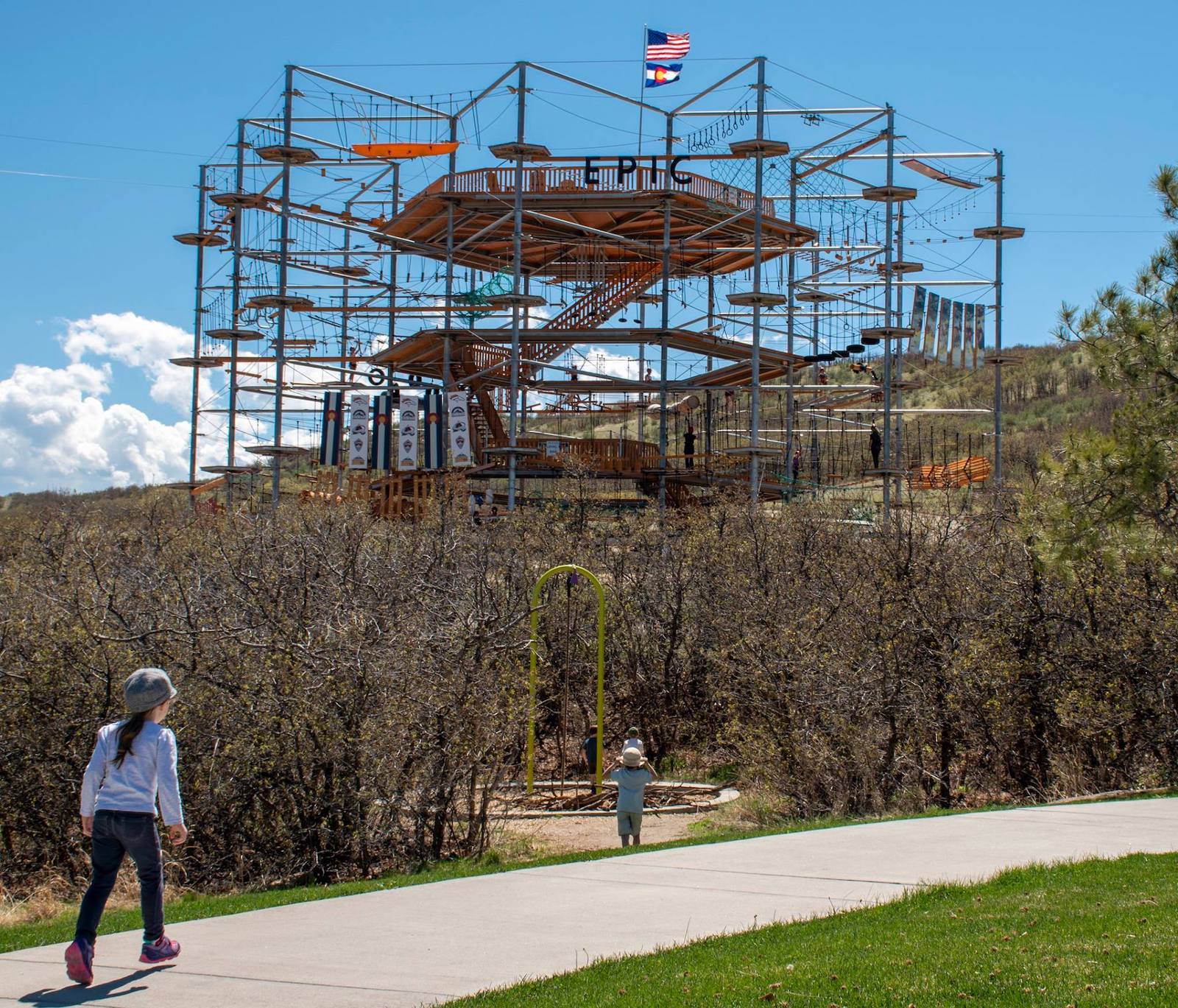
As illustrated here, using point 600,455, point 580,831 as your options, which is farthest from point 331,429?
point 580,831

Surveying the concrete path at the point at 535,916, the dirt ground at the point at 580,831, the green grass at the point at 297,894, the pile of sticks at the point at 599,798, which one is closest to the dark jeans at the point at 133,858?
the concrete path at the point at 535,916

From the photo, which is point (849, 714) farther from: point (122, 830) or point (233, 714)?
point (122, 830)

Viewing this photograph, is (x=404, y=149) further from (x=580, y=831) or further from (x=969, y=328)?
(x=580, y=831)

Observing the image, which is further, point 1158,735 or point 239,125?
point 239,125

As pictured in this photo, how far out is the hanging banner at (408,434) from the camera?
41062 mm

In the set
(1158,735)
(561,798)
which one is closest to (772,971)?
(1158,735)

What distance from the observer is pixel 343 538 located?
23672 millimetres

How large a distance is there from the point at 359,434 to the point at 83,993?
1409 inches

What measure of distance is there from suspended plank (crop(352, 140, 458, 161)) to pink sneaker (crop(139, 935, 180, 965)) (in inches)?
1478

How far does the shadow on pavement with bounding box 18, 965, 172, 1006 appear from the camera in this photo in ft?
25.3

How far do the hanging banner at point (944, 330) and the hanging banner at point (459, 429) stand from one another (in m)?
14.7

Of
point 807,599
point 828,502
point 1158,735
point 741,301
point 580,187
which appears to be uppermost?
point 580,187

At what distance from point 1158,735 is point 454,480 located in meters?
22.7

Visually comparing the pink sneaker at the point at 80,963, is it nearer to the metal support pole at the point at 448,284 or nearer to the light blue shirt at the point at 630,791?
the light blue shirt at the point at 630,791
